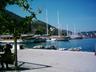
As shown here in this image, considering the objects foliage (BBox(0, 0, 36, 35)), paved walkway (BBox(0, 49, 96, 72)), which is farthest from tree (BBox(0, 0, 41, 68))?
paved walkway (BBox(0, 49, 96, 72))

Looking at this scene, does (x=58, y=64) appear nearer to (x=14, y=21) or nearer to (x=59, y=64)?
(x=59, y=64)

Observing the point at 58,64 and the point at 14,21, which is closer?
the point at 14,21

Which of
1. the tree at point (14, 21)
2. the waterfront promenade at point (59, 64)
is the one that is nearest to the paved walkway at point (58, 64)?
the waterfront promenade at point (59, 64)

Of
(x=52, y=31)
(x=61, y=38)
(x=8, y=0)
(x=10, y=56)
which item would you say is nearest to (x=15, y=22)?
(x=8, y=0)

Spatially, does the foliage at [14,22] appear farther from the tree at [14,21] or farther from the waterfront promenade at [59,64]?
the waterfront promenade at [59,64]

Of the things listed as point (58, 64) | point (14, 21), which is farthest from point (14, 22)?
point (58, 64)

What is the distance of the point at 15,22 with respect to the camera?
42.1 ft

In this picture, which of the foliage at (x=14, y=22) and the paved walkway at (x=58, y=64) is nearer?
the foliage at (x=14, y=22)

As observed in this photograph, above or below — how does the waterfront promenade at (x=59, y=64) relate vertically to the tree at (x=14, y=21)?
below

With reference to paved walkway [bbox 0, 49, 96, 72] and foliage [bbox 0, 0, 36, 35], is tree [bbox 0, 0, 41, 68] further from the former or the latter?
paved walkway [bbox 0, 49, 96, 72]

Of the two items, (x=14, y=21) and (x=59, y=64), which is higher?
(x=14, y=21)

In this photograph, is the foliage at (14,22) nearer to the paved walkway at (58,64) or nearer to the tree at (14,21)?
the tree at (14,21)

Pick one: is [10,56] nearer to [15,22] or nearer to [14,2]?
[15,22]

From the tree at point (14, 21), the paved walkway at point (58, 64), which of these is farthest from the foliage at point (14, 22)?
the paved walkway at point (58, 64)
